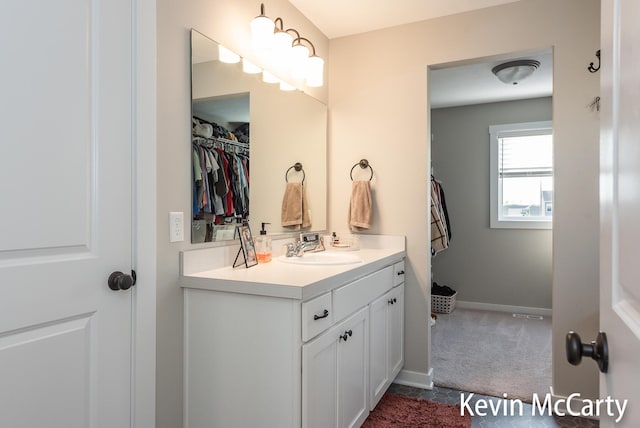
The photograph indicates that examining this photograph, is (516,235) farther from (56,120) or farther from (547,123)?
(56,120)

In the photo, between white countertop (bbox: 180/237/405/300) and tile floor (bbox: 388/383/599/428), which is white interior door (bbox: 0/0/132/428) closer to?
white countertop (bbox: 180/237/405/300)

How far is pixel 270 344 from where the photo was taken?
5.03ft

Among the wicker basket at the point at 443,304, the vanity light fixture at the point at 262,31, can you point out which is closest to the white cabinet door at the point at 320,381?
the vanity light fixture at the point at 262,31

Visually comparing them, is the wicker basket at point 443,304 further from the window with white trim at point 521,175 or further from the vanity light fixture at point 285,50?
the vanity light fixture at point 285,50

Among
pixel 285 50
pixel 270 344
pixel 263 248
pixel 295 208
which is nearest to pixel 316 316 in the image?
pixel 270 344

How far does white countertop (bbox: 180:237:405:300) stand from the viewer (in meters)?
1.52

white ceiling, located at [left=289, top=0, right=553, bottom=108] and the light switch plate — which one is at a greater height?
white ceiling, located at [left=289, top=0, right=553, bottom=108]

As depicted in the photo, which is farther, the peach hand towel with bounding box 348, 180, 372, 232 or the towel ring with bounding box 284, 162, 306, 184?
the peach hand towel with bounding box 348, 180, 372, 232

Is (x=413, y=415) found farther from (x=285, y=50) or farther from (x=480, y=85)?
(x=480, y=85)

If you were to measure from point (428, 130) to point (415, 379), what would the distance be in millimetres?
1681

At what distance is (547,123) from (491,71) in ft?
4.20

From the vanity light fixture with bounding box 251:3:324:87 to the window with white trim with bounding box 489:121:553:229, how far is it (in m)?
2.90

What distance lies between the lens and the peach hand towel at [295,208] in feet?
8.18
